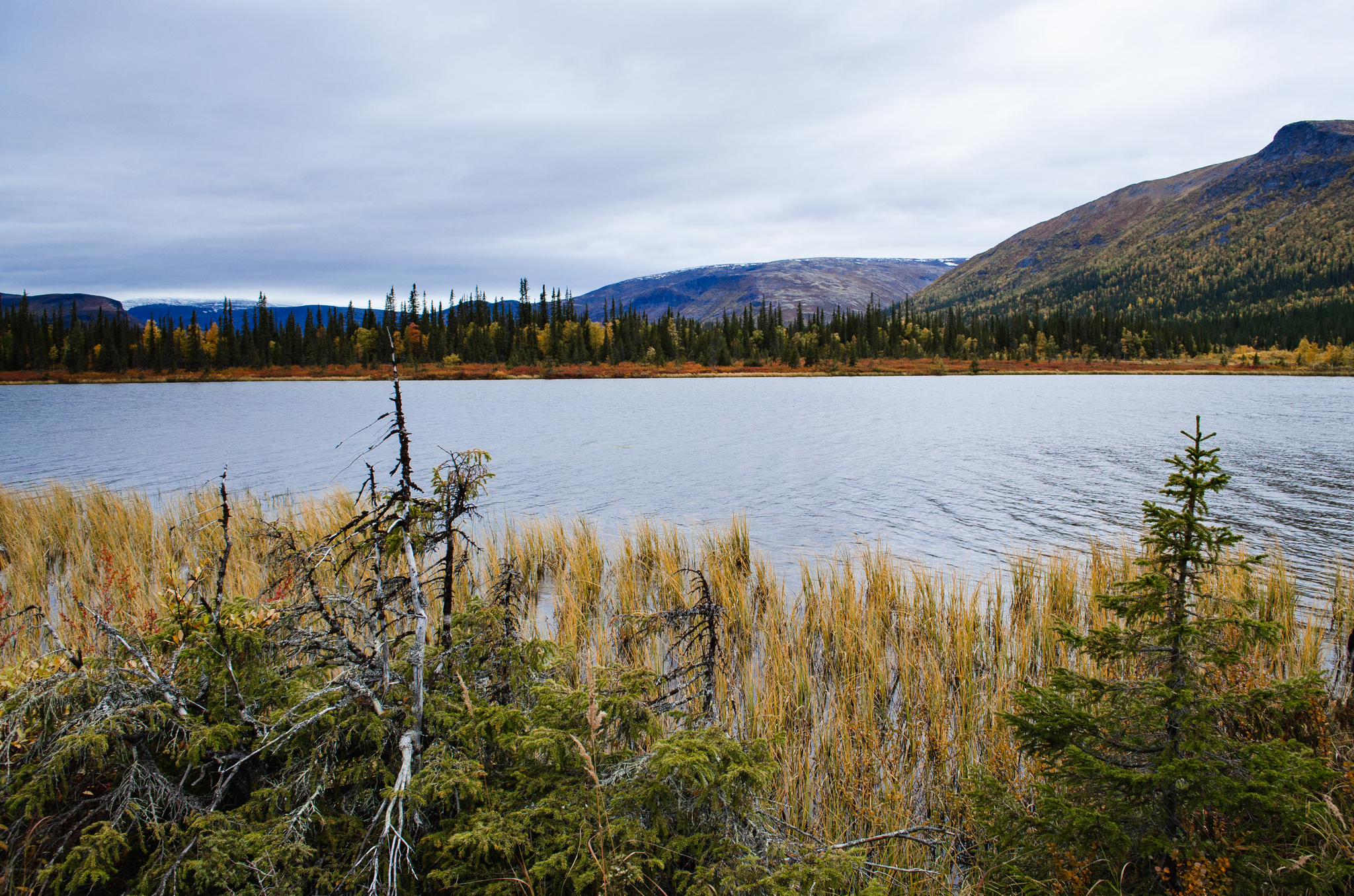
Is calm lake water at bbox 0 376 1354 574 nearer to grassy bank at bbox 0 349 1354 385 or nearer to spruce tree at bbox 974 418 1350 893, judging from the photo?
spruce tree at bbox 974 418 1350 893

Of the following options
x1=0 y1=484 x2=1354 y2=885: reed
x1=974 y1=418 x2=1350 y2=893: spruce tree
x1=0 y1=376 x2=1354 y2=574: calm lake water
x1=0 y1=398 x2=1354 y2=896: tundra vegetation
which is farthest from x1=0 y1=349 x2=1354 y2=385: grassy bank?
x1=974 y1=418 x2=1350 y2=893: spruce tree

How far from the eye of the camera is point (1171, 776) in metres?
2.56

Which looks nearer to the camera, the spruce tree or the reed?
the spruce tree

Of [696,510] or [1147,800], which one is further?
[696,510]

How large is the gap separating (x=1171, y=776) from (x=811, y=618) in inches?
187

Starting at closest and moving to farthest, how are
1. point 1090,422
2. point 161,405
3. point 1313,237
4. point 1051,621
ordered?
point 1051,621, point 1090,422, point 161,405, point 1313,237

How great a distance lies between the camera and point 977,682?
586 centimetres

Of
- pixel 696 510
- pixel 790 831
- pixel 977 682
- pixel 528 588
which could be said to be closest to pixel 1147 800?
pixel 790 831

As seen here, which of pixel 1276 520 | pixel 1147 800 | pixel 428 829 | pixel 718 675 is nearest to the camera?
pixel 428 829

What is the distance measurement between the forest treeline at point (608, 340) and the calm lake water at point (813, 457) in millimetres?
63422

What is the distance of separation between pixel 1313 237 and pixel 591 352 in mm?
216651

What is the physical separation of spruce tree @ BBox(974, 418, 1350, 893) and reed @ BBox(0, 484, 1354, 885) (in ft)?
1.67

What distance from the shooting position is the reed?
4.22 meters

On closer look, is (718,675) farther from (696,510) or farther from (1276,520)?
(1276,520)
